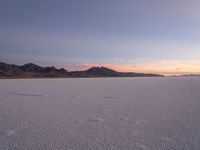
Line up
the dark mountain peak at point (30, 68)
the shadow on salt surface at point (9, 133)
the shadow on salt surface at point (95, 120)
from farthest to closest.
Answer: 1. the dark mountain peak at point (30, 68)
2. the shadow on salt surface at point (95, 120)
3. the shadow on salt surface at point (9, 133)

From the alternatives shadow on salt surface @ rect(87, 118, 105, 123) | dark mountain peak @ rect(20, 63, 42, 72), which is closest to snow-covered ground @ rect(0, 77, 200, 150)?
shadow on salt surface @ rect(87, 118, 105, 123)

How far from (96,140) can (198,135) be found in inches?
60.0

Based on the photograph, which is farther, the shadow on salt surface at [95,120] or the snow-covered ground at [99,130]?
the shadow on salt surface at [95,120]

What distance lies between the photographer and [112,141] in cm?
262

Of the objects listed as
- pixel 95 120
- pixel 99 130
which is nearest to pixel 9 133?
pixel 99 130

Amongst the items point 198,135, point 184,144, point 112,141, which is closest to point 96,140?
point 112,141

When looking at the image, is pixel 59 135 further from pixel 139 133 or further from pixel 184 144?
pixel 184 144

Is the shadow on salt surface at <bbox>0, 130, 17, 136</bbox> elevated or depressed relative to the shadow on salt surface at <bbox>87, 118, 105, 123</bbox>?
depressed

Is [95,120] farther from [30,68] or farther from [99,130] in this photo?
[30,68]

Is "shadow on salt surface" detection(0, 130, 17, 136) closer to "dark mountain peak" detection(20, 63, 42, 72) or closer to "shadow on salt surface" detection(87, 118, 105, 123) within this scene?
"shadow on salt surface" detection(87, 118, 105, 123)

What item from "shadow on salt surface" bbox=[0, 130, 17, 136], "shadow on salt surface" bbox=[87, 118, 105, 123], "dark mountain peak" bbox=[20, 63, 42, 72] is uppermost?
"dark mountain peak" bbox=[20, 63, 42, 72]

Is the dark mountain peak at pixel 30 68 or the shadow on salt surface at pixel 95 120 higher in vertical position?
the dark mountain peak at pixel 30 68

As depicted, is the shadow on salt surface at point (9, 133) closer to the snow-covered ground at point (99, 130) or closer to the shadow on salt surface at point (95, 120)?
the snow-covered ground at point (99, 130)

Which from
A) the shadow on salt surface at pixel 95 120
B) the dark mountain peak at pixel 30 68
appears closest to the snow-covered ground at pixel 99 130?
the shadow on salt surface at pixel 95 120
